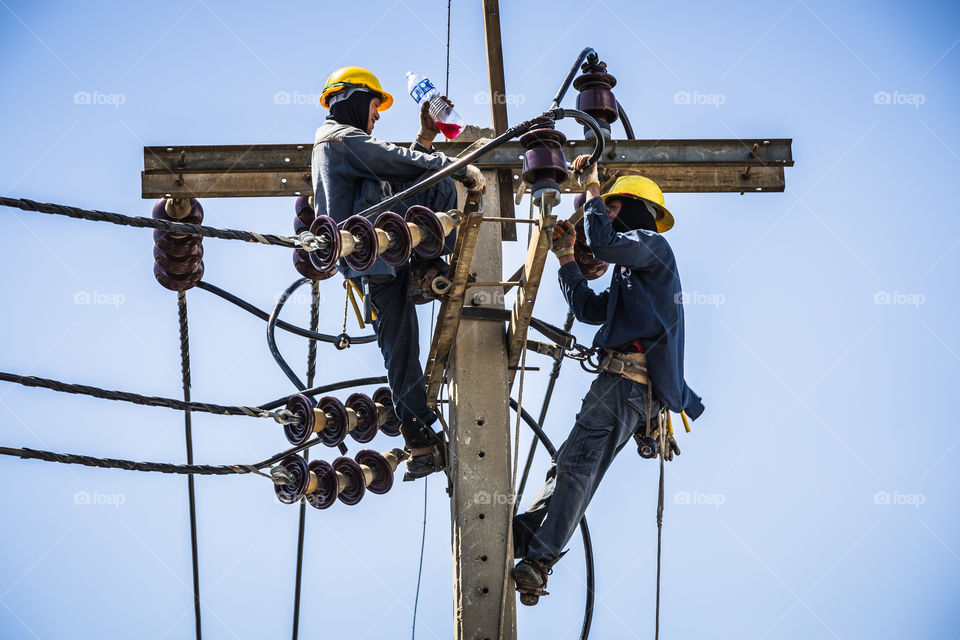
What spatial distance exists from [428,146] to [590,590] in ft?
9.10

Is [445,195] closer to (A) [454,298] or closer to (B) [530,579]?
(A) [454,298]

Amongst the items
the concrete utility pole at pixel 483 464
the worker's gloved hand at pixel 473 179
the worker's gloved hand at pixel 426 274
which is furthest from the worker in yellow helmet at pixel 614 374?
the worker's gloved hand at pixel 426 274

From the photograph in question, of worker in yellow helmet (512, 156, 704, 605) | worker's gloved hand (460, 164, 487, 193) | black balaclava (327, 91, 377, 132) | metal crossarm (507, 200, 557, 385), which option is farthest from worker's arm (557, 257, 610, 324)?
black balaclava (327, 91, 377, 132)

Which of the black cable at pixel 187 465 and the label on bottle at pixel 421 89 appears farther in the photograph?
the label on bottle at pixel 421 89

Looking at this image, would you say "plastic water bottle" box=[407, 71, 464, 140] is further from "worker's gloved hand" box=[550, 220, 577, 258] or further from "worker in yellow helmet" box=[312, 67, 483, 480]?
"worker's gloved hand" box=[550, 220, 577, 258]

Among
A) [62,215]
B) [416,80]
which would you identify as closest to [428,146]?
[416,80]

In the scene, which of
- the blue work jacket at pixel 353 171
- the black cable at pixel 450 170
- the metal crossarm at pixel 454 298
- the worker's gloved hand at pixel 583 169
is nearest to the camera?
the black cable at pixel 450 170

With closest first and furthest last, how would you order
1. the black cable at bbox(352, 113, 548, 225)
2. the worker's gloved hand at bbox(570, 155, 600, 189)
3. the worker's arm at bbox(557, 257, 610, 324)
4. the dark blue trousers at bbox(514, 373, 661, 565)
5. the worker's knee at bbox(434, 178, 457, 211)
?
1. the black cable at bbox(352, 113, 548, 225)
2. the dark blue trousers at bbox(514, 373, 661, 565)
3. the worker's knee at bbox(434, 178, 457, 211)
4. the worker's gloved hand at bbox(570, 155, 600, 189)
5. the worker's arm at bbox(557, 257, 610, 324)

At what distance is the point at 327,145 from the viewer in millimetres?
5840

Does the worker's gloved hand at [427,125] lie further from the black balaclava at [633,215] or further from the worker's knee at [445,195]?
the black balaclava at [633,215]

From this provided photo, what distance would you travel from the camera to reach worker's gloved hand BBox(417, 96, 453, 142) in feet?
20.7

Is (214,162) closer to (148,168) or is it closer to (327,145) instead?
Result: (148,168)

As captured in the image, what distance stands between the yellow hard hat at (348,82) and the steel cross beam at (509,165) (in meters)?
0.36

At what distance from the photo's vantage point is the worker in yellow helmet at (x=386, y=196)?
18.7ft
